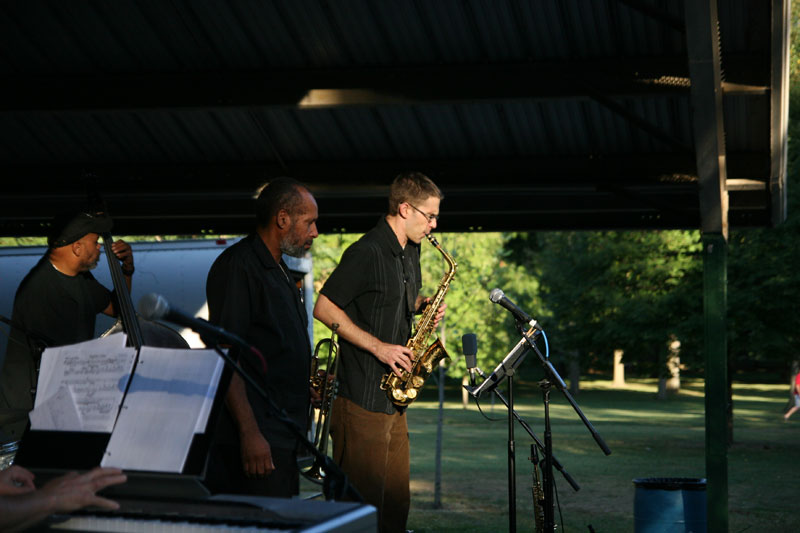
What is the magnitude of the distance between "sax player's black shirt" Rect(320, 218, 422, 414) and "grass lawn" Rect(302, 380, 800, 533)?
1987 millimetres

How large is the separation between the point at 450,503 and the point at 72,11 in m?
8.43

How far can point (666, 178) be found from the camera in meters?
8.03

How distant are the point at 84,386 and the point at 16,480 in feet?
1.06

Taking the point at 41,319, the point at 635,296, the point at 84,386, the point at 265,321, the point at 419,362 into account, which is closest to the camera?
the point at 84,386

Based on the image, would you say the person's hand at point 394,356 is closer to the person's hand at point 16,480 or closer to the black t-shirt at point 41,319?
the black t-shirt at point 41,319

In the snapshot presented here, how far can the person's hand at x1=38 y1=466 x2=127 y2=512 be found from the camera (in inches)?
101

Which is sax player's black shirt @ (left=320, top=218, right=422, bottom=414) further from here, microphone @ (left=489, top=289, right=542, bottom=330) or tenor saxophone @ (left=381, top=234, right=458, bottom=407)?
microphone @ (left=489, top=289, right=542, bottom=330)

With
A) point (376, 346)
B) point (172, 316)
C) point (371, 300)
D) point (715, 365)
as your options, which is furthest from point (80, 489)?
point (715, 365)

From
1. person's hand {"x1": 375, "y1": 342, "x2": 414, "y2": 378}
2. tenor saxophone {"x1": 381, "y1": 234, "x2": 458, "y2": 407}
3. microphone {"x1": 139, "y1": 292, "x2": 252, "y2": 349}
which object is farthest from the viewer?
tenor saxophone {"x1": 381, "y1": 234, "x2": 458, "y2": 407}

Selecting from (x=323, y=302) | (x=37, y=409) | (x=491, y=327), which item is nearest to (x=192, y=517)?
(x=37, y=409)

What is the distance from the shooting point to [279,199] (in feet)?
14.7

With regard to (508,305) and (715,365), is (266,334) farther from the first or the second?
(715,365)

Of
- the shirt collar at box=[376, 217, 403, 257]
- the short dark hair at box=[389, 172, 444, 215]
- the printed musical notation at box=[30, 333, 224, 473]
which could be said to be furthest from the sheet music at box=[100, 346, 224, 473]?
the short dark hair at box=[389, 172, 444, 215]

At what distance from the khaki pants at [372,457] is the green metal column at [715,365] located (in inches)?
125
